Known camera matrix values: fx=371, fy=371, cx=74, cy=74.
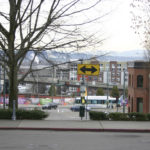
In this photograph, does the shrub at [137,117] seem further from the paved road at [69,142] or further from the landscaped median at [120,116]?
the paved road at [69,142]

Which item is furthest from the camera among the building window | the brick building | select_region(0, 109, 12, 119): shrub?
the building window

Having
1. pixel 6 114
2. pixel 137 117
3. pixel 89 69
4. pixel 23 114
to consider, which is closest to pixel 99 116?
pixel 137 117

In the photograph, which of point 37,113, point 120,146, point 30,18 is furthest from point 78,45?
point 120,146

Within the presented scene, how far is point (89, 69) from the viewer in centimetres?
1975

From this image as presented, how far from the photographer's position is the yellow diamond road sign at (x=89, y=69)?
19625 millimetres

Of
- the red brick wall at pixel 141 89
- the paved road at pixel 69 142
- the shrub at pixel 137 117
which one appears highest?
the red brick wall at pixel 141 89

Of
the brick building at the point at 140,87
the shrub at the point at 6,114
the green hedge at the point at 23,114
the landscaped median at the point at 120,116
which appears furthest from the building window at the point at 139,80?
the shrub at the point at 6,114

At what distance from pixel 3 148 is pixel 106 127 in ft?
21.9

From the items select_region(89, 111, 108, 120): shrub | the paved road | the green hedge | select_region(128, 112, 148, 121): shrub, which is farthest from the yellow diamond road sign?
the paved road

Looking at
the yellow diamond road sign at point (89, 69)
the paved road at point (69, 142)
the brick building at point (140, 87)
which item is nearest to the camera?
the paved road at point (69, 142)

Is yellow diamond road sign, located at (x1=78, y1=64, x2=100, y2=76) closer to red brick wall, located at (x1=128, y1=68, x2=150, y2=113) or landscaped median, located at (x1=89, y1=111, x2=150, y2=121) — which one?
landscaped median, located at (x1=89, y1=111, x2=150, y2=121)

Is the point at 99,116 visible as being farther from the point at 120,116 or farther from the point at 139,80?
the point at 139,80

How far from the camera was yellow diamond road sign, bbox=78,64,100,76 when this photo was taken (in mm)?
19625

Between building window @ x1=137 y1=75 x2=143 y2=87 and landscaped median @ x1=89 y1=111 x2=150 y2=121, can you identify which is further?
building window @ x1=137 y1=75 x2=143 y2=87
